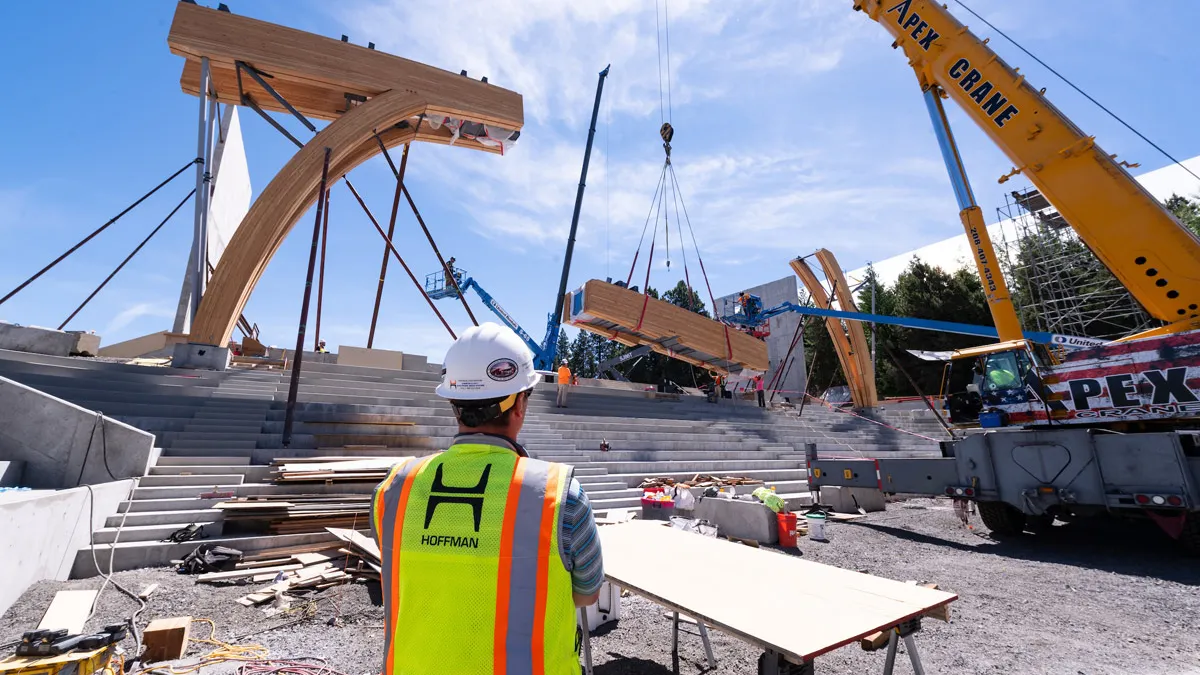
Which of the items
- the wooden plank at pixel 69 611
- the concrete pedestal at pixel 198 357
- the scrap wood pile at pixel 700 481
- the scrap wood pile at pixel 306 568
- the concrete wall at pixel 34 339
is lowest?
the scrap wood pile at pixel 306 568

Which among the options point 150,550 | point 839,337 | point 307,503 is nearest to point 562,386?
point 307,503

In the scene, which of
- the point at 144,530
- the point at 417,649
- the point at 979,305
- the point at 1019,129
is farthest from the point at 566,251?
the point at 979,305

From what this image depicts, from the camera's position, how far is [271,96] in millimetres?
12352

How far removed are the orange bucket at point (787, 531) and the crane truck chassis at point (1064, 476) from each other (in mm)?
2455

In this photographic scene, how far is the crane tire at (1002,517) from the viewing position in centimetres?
814

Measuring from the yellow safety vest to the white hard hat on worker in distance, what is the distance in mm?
263

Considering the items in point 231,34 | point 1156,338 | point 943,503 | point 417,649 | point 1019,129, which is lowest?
point 943,503

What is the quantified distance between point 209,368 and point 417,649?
11787 mm

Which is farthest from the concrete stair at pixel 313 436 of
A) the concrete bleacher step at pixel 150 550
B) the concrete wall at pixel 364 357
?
the concrete wall at pixel 364 357

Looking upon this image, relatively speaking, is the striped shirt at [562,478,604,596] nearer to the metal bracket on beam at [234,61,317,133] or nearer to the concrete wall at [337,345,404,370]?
the metal bracket on beam at [234,61,317,133]

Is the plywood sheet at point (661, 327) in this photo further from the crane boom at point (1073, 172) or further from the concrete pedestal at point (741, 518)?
the crane boom at point (1073, 172)

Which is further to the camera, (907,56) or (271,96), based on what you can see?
(271,96)

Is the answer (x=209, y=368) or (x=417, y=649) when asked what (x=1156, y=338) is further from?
(x=209, y=368)

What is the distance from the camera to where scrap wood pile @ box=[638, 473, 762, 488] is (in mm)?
10367
